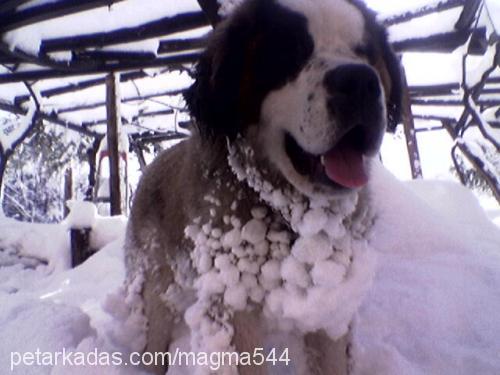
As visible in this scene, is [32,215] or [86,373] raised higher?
[32,215]

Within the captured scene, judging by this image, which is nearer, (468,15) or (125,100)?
(468,15)

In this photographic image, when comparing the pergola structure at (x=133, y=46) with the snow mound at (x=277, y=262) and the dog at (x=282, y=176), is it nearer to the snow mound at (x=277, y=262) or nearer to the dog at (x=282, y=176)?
the dog at (x=282, y=176)

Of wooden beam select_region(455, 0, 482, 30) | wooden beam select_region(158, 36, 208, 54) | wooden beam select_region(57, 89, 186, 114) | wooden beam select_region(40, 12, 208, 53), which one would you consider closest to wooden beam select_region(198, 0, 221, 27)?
wooden beam select_region(40, 12, 208, 53)

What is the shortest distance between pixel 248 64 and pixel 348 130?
457 mm

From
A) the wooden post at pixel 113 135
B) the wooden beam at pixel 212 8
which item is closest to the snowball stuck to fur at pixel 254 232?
the wooden beam at pixel 212 8

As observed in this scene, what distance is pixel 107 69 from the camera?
219 inches

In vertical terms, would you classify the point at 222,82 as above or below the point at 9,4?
below

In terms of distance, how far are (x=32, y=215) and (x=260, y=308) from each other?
23608mm

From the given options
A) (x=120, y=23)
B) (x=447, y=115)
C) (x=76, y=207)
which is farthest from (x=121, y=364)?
(x=447, y=115)

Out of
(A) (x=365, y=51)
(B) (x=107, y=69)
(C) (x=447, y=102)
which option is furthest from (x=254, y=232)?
(C) (x=447, y=102)

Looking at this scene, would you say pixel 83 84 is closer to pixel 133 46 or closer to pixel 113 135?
pixel 113 135

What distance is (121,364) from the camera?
74.5 inches

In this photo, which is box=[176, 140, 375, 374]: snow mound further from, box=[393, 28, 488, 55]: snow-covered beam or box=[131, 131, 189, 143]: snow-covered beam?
box=[131, 131, 189, 143]: snow-covered beam

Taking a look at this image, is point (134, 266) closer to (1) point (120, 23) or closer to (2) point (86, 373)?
(2) point (86, 373)
